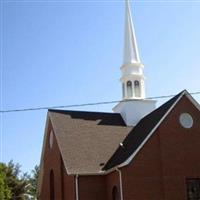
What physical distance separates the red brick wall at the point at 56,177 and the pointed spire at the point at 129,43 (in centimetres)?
866

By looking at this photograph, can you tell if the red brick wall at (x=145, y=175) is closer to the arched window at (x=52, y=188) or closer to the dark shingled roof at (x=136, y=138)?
the dark shingled roof at (x=136, y=138)

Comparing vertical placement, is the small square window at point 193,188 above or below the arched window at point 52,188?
below

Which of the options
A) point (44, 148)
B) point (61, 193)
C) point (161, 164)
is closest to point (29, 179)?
point (44, 148)

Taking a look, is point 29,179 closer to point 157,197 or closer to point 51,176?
point 51,176

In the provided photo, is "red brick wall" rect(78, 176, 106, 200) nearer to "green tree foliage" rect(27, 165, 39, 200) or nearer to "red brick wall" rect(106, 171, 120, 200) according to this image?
"red brick wall" rect(106, 171, 120, 200)

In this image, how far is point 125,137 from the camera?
3503cm

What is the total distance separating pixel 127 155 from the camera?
100 ft

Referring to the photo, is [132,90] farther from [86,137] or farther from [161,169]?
[161,169]

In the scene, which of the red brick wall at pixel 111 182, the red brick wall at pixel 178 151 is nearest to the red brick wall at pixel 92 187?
the red brick wall at pixel 111 182

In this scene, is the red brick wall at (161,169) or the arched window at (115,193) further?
the arched window at (115,193)

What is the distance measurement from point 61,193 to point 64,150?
3267 mm

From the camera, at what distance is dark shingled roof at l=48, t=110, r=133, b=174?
3177cm

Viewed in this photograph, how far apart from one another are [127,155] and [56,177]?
6.69 metres

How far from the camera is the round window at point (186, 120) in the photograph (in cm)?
3119
